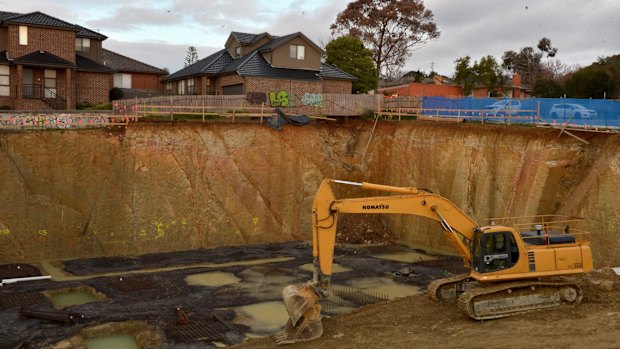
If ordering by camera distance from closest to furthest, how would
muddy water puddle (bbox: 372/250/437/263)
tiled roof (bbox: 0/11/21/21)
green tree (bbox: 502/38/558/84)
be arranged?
muddy water puddle (bbox: 372/250/437/263), tiled roof (bbox: 0/11/21/21), green tree (bbox: 502/38/558/84)

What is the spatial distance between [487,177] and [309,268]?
12084 mm

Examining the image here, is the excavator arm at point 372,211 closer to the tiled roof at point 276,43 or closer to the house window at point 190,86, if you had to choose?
the tiled roof at point 276,43

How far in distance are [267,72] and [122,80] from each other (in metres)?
19.9

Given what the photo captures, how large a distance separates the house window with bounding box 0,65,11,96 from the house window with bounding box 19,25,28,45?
2.26m

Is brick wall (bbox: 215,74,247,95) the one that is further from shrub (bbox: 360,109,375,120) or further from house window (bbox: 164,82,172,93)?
shrub (bbox: 360,109,375,120)

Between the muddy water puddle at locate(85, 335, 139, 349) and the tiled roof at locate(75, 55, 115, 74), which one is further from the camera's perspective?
the tiled roof at locate(75, 55, 115, 74)

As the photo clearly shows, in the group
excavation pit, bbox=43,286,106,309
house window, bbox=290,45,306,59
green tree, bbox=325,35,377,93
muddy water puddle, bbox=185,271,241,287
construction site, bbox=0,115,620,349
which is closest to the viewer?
construction site, bbox=0,115,620,349

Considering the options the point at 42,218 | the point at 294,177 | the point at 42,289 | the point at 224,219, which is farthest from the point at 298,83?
the point at 42,289

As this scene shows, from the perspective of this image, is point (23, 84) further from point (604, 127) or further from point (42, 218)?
point (604, 127)

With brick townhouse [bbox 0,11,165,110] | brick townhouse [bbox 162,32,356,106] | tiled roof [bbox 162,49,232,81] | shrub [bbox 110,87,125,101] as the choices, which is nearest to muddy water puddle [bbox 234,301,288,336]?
brick townhouse [bbox 162,32,356,106]

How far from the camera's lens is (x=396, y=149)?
39.6 m

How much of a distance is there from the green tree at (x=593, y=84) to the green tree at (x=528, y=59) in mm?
41965

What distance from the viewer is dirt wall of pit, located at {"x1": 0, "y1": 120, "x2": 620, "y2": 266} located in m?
29.8

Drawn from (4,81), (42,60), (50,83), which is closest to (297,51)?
(50,83)
